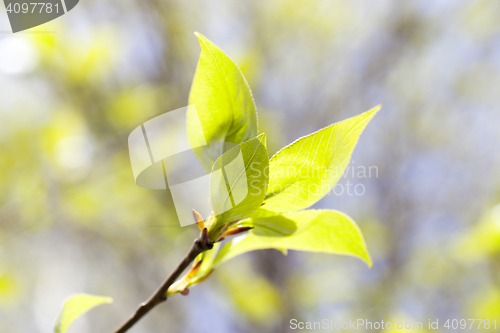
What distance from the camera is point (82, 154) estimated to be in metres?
1.25

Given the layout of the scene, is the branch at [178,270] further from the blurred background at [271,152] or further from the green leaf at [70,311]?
the blurred background at [271,152]

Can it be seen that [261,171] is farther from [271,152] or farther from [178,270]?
[271,152]

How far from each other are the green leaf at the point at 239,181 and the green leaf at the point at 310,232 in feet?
0.10

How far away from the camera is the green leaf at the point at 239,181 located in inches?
8.1

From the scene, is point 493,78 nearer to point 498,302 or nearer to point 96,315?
point 498,302

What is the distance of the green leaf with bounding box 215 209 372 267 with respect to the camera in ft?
0.71

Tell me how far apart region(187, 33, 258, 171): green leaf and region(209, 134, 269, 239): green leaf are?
0.19 feet

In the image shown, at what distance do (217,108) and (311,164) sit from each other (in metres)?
0.10

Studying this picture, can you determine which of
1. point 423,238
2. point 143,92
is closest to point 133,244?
point 143,92
